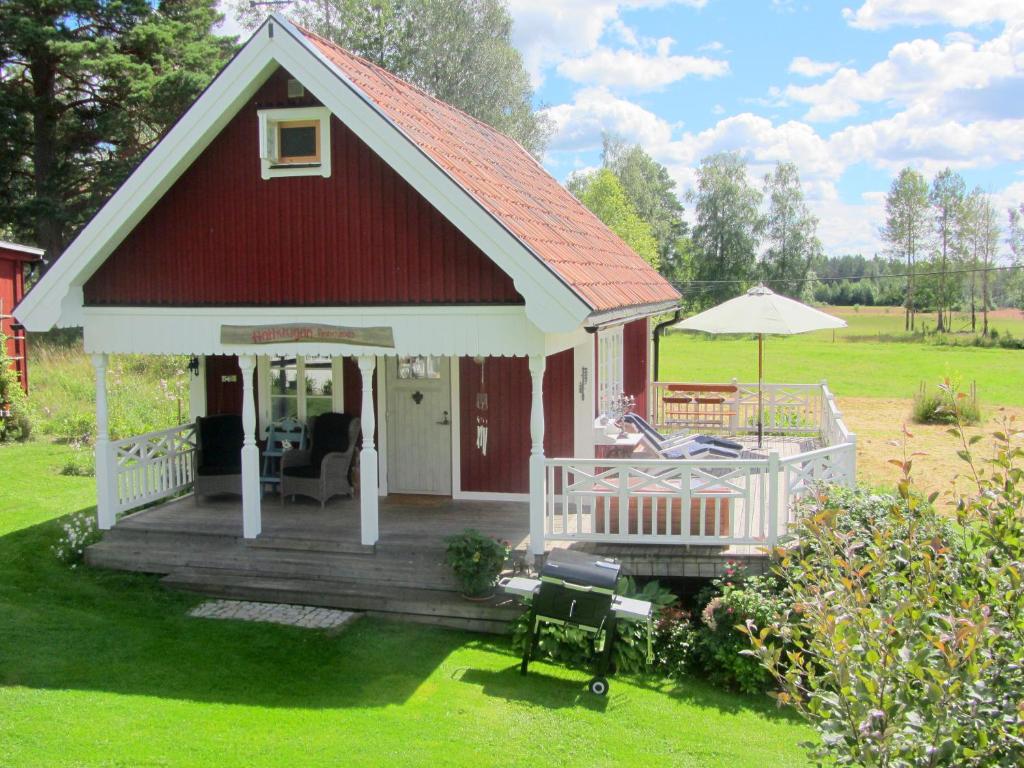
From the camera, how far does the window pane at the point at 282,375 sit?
41.1 ft

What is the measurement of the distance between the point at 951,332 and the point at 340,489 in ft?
168

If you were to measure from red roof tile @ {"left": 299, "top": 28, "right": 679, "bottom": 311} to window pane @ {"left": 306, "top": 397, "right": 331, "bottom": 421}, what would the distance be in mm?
3662

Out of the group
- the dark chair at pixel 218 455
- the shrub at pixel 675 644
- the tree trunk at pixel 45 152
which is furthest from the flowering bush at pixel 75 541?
the tree trunk at pixel 45 152

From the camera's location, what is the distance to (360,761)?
6465mm

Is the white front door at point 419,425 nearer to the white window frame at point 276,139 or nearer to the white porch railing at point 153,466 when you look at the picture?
the white porch railing at point 153,466

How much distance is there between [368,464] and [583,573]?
282cm

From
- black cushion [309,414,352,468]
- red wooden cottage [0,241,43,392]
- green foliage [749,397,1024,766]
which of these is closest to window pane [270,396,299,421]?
black cushion [309,414,352,468]

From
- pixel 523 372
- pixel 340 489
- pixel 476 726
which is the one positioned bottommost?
pixel 476 726

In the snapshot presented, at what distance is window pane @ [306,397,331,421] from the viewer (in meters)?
12.5

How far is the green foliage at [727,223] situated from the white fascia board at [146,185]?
202 feet

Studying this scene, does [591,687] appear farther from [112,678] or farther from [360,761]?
[112,678]

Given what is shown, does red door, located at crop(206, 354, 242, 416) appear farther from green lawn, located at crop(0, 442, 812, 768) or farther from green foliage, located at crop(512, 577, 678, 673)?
green foliage, located at crop(512, 577, 678, 673)

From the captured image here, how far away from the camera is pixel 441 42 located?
120 feet

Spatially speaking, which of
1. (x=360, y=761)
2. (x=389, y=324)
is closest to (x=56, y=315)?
(x=389, y=324)
